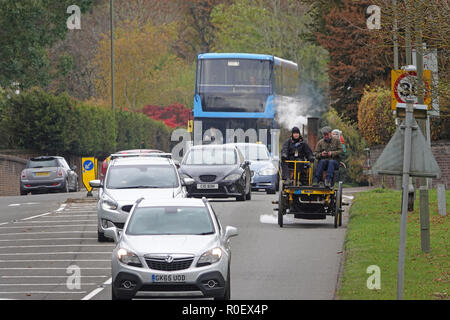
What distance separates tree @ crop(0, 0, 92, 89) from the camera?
49.6 meters

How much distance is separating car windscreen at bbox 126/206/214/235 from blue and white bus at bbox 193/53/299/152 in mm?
26443

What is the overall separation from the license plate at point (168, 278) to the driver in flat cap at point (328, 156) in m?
10.0

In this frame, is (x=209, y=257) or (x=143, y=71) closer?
(x=209, y=257)

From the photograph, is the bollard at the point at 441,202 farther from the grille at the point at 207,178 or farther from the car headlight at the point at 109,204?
the grille at the point at 207,178

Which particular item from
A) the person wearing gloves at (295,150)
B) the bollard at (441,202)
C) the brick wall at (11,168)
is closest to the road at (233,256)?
the person wearing gloves at (295,150)

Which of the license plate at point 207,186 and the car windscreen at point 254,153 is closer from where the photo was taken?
the license plate at point 207,186

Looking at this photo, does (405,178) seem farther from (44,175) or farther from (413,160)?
(44,175)

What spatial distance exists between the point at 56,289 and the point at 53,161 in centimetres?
2925

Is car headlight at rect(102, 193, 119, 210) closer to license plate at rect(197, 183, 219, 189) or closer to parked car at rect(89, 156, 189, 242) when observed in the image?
parked car at rect(89, 156, 189, 242)

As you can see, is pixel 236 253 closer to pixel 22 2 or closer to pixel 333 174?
pixel 333 174

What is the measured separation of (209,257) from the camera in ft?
43.9

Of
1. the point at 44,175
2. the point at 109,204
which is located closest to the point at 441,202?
the point at 109,204

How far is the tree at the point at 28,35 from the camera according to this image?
49.6m

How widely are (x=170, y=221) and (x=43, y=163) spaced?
30253 mm
